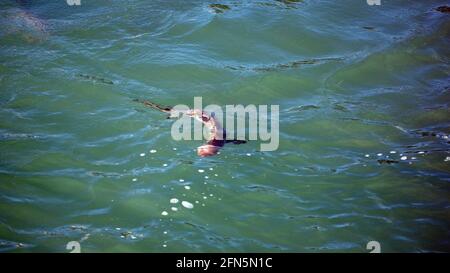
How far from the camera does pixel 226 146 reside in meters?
6.50

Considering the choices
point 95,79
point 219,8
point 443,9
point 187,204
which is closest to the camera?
point 187,204

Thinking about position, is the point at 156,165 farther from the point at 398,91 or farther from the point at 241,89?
the point at 398,91

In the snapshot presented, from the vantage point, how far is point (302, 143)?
6688 millimetres

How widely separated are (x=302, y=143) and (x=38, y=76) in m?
4.44

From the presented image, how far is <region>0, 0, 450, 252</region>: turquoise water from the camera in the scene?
5.43m

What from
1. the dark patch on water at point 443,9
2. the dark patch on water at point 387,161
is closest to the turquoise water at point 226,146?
the dark patch on water at point 387,161

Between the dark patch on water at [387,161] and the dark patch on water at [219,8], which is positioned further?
the dark patch on water at [219,8]

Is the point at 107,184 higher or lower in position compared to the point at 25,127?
lower

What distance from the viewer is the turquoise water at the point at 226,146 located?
17.8ft

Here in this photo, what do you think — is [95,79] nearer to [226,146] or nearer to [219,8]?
[226,146]

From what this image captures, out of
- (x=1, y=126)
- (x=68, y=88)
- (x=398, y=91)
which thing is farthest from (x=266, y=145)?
(x=1, y=126)

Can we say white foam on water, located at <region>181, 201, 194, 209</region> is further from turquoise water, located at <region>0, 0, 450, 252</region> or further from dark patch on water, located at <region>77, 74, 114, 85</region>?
dark patch on water, located at <region>77, 74, 114, 85</region>

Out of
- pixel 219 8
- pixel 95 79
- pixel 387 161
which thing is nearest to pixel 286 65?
pixel 219 8

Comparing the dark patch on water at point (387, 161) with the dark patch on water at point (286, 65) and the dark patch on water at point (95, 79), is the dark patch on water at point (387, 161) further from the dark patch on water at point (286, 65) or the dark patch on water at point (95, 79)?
the dark patch on water at point (95, 79)
